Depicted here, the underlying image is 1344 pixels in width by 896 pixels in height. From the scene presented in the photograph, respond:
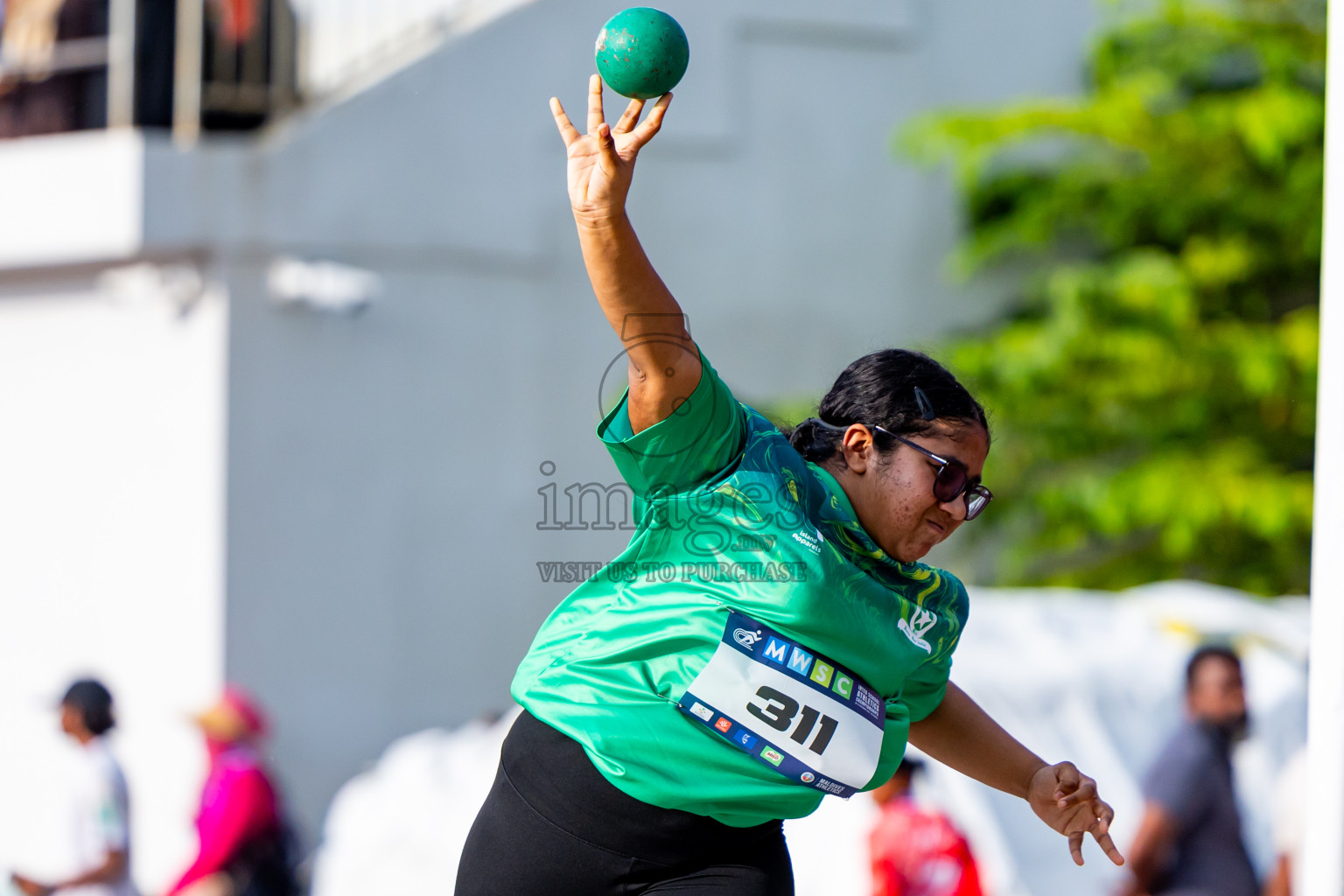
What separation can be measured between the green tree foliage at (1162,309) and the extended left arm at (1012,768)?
226 inches

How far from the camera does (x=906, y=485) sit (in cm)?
198

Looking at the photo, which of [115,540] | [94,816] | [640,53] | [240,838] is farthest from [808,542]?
[115,540]

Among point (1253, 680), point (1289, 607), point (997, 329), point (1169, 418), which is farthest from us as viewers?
point (997, 329)

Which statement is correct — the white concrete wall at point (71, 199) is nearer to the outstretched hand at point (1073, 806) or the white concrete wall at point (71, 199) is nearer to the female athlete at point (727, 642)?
the female athlete at point (727, 642)

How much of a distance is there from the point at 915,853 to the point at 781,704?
2.48 m

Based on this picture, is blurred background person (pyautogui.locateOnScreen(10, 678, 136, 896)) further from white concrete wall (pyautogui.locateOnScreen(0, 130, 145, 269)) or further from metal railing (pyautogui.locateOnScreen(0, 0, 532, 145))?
metal railing (pyautogui.locateOnScreen(0, 0, 532, 145))

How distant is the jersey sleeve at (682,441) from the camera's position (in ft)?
5.86

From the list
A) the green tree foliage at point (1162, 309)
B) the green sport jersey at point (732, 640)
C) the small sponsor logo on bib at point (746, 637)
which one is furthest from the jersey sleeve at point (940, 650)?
the green tree foliage at point (1162, 309)

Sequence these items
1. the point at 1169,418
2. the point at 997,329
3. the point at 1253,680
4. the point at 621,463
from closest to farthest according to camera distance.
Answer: the point at 621,463, the point at 1253,680, the point at 1169,418, the point at 997,329

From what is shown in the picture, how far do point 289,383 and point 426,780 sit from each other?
98.0 inches

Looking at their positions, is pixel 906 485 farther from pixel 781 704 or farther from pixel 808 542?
pixel 781 704

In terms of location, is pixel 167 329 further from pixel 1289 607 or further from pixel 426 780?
pixel 1289 607

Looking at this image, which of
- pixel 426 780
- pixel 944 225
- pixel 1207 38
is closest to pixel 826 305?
pixel 944 225

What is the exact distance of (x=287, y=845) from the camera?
486cm
